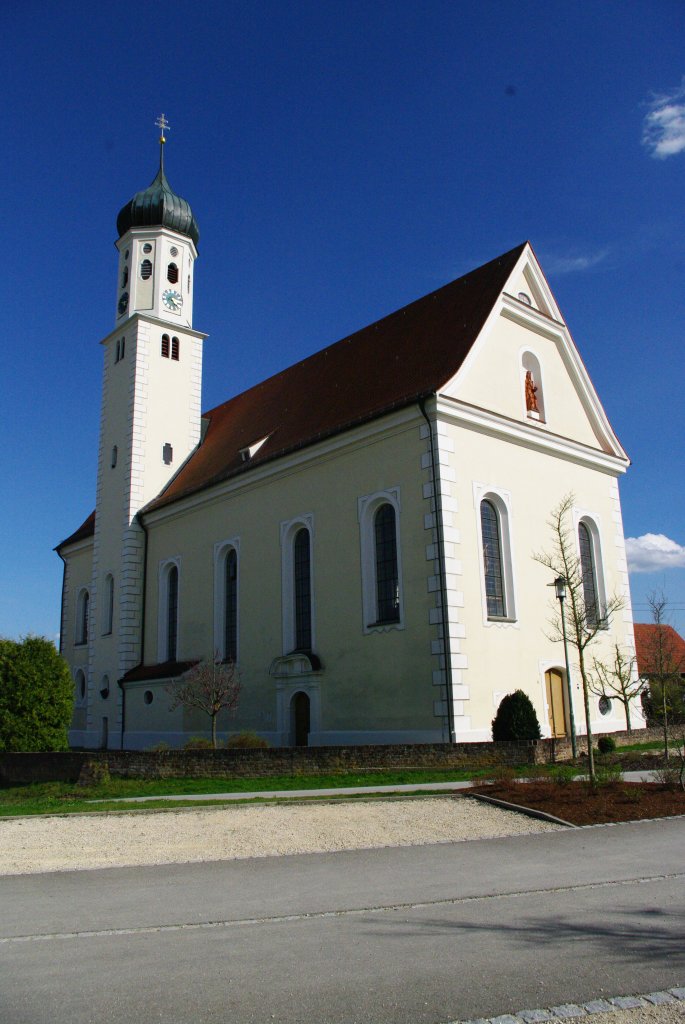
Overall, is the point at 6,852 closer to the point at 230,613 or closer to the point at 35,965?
the point at 35,965

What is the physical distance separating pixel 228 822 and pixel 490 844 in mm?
4033

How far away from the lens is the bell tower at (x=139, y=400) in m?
33.1

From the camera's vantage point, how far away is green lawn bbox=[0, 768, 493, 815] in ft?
51.4

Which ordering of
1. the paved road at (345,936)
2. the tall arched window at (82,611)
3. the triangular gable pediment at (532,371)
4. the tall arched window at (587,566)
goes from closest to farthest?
1. the paved road at (345,936)
2. the triangular gable pediment at (532,371)
3. the tall arched window at (587,566)
4. the tall arched window at (82,611)

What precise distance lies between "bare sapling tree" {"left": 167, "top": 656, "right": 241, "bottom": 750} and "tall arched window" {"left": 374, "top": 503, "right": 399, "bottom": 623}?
16.6 ft

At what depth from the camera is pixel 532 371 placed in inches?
1002

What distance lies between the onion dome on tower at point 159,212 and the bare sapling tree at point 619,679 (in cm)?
2491

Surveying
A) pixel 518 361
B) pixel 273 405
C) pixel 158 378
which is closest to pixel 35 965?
pixel 518 361

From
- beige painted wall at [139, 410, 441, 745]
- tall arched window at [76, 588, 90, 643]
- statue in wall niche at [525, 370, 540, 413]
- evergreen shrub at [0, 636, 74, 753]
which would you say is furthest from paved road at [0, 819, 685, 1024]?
tall arched window at [76, 588, 90, 643]

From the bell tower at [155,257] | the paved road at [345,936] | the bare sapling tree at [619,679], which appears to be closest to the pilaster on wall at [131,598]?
the bell tower at [155,257]

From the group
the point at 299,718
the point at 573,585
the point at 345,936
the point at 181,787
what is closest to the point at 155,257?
the point at 299,718

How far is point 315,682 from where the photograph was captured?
76.4 ft

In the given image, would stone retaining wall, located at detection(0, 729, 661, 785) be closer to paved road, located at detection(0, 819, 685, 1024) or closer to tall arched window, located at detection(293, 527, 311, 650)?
tall arched window, located at detection(293, 527, 311, 650)

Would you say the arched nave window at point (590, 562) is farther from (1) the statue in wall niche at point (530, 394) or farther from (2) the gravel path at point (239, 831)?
(2) the gravel path at point (239, 831)
